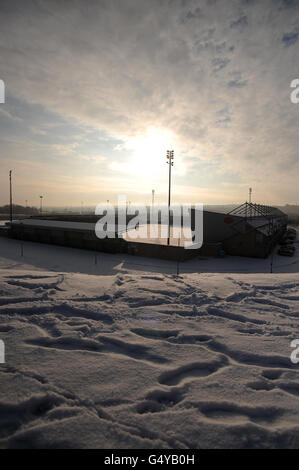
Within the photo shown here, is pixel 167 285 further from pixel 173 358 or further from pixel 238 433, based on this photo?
pixel 238 433

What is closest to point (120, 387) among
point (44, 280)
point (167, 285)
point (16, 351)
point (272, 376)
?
point (16, 351)

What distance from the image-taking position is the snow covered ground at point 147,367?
103 inches

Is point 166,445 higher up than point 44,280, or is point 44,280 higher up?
point 44,280

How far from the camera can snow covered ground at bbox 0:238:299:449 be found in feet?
8.56

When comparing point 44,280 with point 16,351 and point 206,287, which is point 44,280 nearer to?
point 16,351

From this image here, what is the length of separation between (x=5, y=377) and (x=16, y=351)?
60 centimetres

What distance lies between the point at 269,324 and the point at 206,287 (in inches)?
95.2

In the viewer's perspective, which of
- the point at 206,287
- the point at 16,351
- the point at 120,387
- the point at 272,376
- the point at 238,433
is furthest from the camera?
the point at 206,287

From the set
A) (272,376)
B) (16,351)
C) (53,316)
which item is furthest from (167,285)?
(16,351)

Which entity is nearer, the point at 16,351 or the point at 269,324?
the point at 16,351

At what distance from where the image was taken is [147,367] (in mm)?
3627

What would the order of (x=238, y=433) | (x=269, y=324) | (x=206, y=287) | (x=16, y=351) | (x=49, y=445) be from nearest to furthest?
(x=49, y=445) → (x=238, y=433) → (x=16, y=351) → (x=269, y=324) → (x=206, y=287)

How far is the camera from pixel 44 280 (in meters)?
7.42

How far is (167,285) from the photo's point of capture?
7.47 metres
